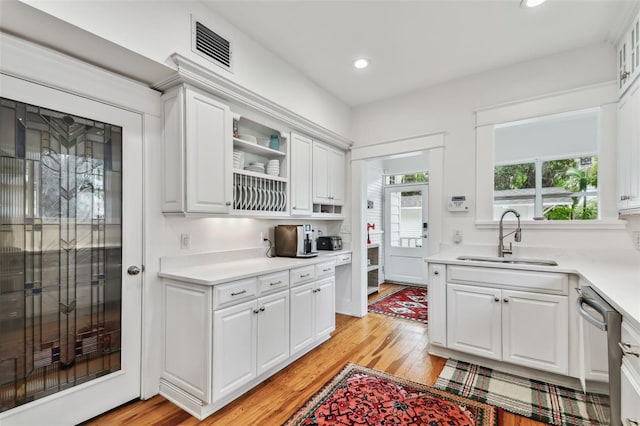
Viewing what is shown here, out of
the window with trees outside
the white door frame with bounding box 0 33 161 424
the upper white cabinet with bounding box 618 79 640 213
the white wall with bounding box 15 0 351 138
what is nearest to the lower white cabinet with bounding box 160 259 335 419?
the white door frame with bounding box 0 33 161 424

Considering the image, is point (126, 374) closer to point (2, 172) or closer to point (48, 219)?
point (48, 219)

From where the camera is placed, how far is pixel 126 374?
2135 millimetres

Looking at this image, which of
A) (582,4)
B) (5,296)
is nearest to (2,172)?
(5,296)

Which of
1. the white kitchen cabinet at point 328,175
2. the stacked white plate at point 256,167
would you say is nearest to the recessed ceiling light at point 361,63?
the white kitchen cabinet at point 328,175

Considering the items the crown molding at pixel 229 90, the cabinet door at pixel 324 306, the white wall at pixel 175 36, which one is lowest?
the cabinet door at pixel 324 306

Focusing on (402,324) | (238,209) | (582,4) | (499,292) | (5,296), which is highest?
(582,4)

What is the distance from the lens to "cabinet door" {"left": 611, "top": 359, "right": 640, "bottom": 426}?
1080mm

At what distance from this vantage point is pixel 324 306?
3.13 m

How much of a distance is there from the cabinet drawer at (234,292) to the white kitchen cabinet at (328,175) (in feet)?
5.02

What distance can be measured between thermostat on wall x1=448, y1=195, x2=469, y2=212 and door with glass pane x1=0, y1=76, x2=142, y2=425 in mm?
3033

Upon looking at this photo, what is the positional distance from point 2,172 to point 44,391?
1317 millimetres

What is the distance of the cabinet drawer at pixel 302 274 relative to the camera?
2.71m

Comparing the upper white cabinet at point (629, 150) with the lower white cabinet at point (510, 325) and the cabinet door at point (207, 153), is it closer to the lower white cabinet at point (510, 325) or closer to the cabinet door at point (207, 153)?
the lower white cabinet at point (510, 325)

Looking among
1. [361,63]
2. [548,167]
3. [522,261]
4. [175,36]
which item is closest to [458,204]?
[522,261]
